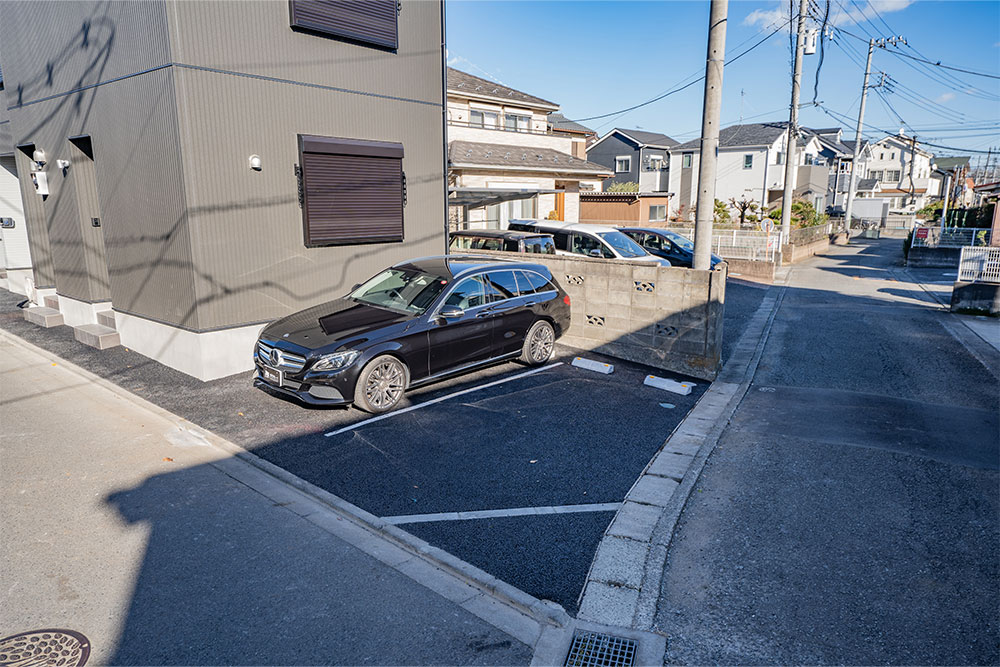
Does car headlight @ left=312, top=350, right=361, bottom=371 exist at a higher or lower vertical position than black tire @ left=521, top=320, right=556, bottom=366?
higher

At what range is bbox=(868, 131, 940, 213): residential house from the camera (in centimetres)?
7019

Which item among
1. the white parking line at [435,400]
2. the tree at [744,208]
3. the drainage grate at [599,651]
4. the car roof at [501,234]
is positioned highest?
the tree at [744,208]

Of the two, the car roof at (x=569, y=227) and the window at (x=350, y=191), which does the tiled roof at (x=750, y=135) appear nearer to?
the car roof at (x=569, y=227)

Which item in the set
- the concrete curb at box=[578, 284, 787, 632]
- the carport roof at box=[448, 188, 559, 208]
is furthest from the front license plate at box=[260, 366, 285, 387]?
the carport roof at box=[448, 188, 559, 208]

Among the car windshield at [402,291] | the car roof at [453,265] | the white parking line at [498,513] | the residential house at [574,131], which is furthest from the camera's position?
the residential house at [574,131]

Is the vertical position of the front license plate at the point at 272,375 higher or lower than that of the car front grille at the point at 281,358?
lower

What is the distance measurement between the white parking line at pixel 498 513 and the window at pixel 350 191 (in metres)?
6.02

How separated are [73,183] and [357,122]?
5.29 m

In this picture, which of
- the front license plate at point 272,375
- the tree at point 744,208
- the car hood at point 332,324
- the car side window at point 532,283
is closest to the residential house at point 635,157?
the tree at point 744,208

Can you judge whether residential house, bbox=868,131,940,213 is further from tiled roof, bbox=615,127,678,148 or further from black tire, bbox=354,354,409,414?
black tire, bbox=354,354,409,414

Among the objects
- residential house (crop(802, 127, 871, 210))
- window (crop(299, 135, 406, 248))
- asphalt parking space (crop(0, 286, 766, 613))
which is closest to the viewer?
asphalt parking space (crop(0, 286, 766, 613))

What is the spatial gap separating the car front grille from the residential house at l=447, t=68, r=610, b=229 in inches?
431

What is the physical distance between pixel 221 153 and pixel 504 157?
14.2 m

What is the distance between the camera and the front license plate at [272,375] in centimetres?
729
